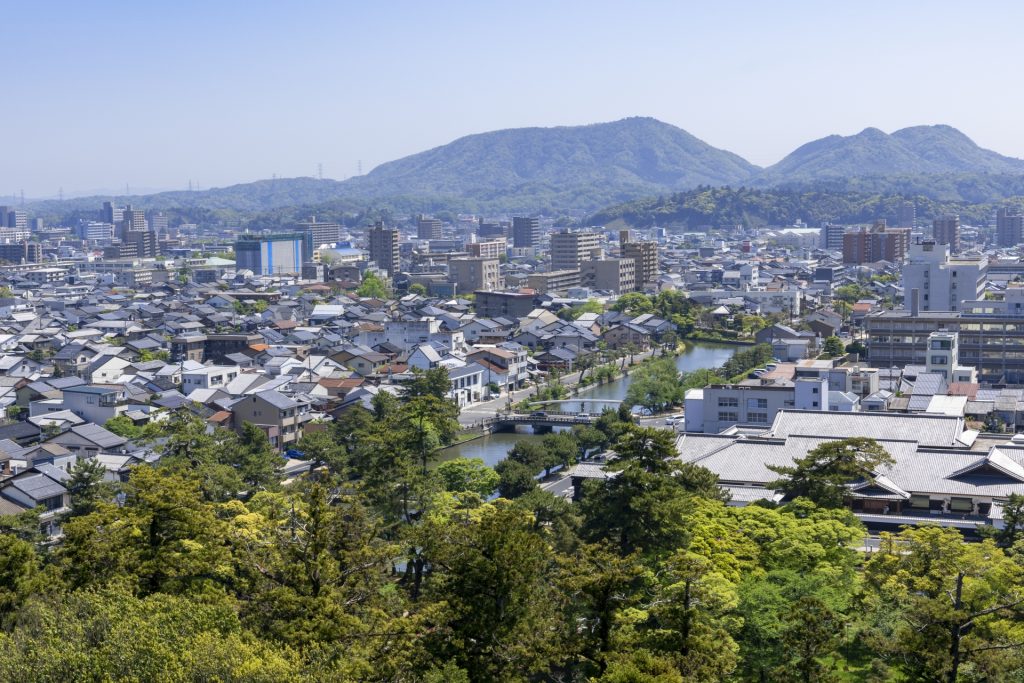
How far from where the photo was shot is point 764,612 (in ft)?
20.8

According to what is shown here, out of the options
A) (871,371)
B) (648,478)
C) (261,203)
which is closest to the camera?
(648,478)

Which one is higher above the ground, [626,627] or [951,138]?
[951,138]

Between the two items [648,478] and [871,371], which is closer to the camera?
[648,478]

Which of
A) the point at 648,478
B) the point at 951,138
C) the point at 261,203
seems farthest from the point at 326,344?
the point at 951,138

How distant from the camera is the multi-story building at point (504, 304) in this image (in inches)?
1134

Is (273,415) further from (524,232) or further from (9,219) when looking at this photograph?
(9,219)

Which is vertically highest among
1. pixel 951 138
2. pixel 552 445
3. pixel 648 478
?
pixel 951 138

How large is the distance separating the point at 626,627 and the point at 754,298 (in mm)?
25746

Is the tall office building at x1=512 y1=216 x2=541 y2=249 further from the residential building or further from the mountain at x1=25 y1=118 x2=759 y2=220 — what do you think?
the mountain at x1=25 y1=118 x2=759 y2=220

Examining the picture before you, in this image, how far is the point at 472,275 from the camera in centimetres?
3509

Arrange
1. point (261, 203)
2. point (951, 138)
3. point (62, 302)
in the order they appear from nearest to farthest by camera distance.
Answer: point (62, 302) → point (261, 203) → point (951, 138)

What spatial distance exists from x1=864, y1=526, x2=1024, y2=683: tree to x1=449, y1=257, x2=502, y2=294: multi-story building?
28.1 meters

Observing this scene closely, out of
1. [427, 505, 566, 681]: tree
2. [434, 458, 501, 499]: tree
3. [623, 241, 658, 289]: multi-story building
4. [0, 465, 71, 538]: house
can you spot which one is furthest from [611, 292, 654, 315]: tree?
[427, 505, 566, 681]: tree

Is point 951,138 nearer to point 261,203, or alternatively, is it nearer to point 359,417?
point 261,203
